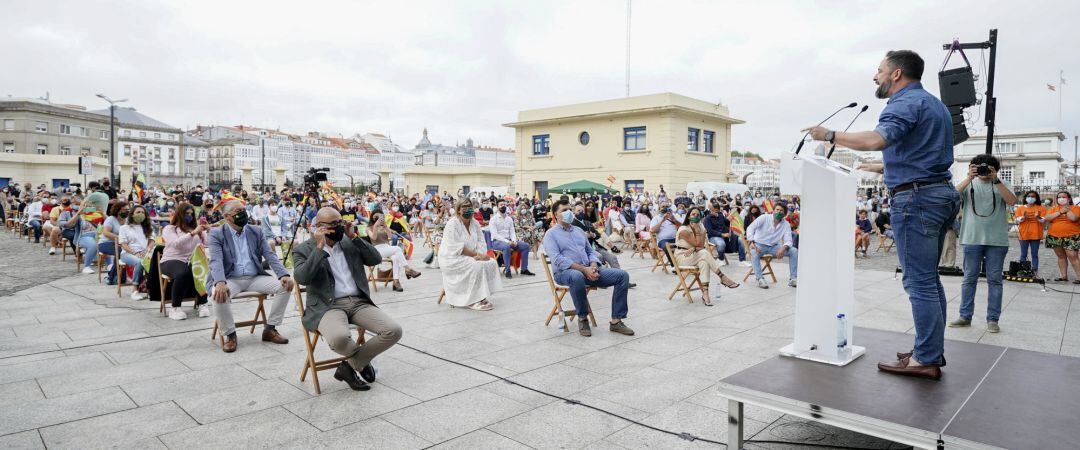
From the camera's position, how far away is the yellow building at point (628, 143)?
3111 centimetres

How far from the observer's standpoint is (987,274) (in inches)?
235

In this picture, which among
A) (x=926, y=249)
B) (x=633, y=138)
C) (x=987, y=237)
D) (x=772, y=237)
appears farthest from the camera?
(x=633, y=138)

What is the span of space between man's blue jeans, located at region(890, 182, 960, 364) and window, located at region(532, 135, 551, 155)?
109 ft

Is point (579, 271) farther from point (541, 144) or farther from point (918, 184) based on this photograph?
point (541, 144)

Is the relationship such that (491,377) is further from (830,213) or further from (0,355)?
(0,355)

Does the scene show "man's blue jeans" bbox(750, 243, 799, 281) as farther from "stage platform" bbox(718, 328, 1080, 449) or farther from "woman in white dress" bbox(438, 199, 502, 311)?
"stage platform" bbox(718, 328, 1080, 449)

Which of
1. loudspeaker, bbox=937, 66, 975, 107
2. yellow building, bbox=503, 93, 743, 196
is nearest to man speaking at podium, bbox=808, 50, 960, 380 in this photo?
loudspeaker, bbox=937, 66, 975, 107

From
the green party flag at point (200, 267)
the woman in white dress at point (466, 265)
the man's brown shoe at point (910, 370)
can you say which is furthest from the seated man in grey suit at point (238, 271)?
the man's brown shoe at point (910, 370)

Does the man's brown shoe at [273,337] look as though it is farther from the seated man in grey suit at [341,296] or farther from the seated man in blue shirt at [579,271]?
the seated man in blue shirt at [579,271]

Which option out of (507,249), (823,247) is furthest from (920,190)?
(507,249)

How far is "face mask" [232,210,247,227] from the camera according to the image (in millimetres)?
5602

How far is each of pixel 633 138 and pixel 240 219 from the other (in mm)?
28680

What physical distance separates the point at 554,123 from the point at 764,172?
11820 cm

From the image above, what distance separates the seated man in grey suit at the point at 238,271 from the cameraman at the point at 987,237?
6846 millimetres
